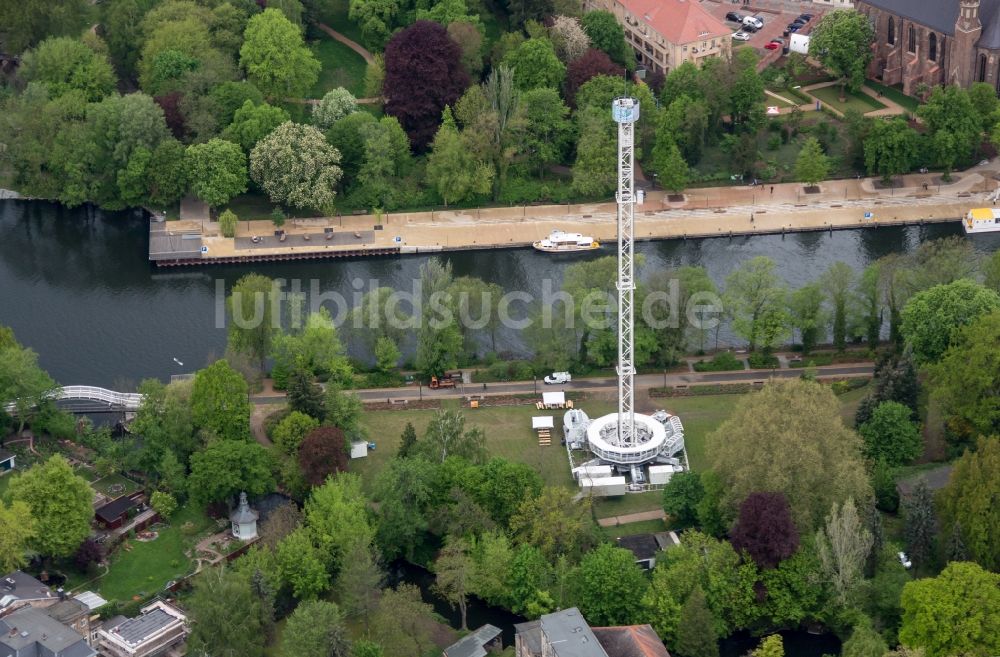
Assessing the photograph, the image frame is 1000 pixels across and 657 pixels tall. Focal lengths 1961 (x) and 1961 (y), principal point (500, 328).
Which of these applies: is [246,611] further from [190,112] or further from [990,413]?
[190,112]

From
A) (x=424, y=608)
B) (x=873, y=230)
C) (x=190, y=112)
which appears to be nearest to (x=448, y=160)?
(x=190, y=112)

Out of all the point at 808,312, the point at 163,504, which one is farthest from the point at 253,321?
the point at 808,312

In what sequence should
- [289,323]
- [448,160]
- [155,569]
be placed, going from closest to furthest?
1. [155,569]
2. [289,323]
3. [448,160]

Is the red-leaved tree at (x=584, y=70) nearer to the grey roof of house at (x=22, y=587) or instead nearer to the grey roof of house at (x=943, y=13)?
the grey roof of house at (x=943, y=13)

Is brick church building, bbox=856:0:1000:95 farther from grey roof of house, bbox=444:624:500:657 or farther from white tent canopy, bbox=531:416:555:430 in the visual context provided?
grey roof of house, bbox=444:624:500:657

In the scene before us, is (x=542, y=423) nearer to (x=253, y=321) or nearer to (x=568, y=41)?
(x=253, y=321)

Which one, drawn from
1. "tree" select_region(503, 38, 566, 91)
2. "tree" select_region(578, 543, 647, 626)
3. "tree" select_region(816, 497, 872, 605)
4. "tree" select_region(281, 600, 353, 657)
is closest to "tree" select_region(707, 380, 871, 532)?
"tree" select_region(816, 497, 872, 605)
